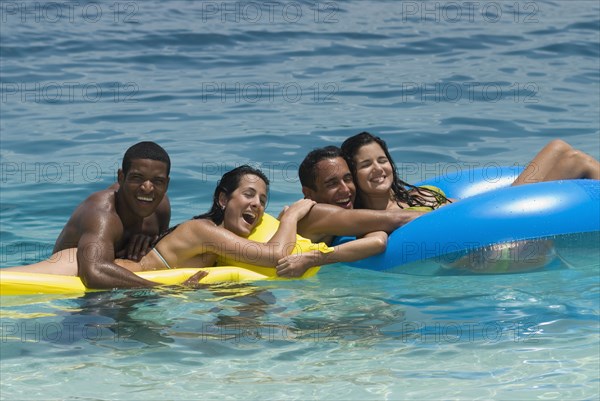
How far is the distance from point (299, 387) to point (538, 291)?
1.64 meters

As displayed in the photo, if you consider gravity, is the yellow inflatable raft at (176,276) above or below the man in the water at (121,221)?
below

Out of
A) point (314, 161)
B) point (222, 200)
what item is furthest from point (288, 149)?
point (222, 200)

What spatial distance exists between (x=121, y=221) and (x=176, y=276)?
16.0 inches

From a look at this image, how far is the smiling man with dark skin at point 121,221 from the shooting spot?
16.5 feet

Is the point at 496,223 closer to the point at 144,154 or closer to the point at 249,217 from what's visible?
the point at 249,217

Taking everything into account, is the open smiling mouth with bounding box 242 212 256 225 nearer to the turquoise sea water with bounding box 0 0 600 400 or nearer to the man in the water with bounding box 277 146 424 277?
the man in the water with bounding box 277 146 424 277

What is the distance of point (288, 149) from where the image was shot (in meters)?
8.97

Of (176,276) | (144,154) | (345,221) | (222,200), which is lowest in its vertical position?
(176,276)

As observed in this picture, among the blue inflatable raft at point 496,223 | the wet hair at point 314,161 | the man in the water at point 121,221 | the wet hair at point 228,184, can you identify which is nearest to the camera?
the man in the water at point 121,221

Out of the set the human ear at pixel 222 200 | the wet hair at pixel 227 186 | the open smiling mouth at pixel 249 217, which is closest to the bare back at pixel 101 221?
the wet hair at pixel 227 186

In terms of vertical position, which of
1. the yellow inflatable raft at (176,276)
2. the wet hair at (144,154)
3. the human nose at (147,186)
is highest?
the wet hair at (144,154)

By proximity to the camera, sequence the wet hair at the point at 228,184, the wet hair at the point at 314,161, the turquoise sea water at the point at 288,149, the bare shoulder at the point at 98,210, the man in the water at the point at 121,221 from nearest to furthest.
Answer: the turquoise sea water at the point at 288,149, the man in the water at the point at 121,221, the bare shoulder at the point at 98,210, the wet hair at the point at 228,184, the wet hair at the point at 314,161

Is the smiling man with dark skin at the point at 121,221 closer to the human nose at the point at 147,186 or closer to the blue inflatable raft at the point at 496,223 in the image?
the human nose at the point at 147,186

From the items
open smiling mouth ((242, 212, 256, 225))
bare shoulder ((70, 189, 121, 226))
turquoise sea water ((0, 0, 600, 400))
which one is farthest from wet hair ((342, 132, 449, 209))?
bare shoulder ((70, 189, 121, 226))
